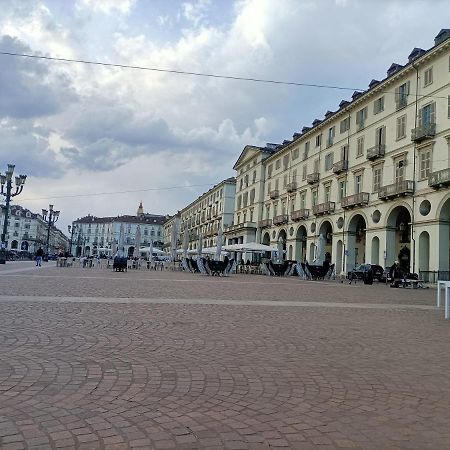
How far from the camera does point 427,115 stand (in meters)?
31.6

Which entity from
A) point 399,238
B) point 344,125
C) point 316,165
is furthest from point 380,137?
point 316,165

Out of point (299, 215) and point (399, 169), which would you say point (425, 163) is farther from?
point (299, 215)

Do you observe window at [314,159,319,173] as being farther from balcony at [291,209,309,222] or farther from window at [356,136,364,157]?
window at [356,136,364,157]

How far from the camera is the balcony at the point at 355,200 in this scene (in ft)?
124

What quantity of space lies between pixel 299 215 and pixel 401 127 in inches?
703

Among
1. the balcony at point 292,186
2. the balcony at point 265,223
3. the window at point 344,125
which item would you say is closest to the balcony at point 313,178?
the balcony at point 292,186

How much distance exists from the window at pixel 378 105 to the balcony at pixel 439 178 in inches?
390

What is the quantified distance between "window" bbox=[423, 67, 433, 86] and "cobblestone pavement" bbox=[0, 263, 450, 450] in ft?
92.0

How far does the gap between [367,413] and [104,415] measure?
2.21 meters

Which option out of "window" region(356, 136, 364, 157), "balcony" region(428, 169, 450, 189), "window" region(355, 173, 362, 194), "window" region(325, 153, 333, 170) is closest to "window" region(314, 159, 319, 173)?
A: "window" region(325, 153, 333, 170)

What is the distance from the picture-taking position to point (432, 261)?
3028 centimetres

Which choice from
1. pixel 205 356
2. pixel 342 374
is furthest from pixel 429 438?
pixel 205 356

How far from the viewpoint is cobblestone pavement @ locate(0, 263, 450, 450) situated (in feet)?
10.6

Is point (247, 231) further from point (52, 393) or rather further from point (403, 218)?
point (52, 393)
